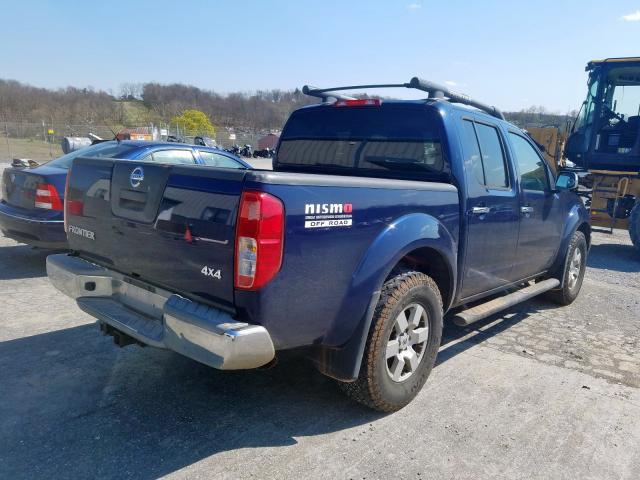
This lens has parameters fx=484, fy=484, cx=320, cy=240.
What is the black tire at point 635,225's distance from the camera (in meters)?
9.01

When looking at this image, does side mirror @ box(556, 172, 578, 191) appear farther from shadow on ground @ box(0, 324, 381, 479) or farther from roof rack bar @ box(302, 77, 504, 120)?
shadow on ground @ box(0, 324, 381, 479)

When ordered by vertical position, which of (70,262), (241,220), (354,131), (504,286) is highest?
(354,131)

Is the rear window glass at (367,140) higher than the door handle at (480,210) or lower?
higher

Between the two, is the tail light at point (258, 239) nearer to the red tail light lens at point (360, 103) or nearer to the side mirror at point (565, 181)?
the red tail light lens at point (360, 103)

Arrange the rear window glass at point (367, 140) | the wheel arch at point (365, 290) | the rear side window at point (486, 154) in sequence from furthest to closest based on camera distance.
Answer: the rear side window at point (486, 154)
the rear window glass at point (367, 140)
the wheel arch at point (365, 290)

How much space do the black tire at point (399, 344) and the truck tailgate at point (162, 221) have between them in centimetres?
102

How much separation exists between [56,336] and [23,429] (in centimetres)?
147

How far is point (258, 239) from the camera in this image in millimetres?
2277

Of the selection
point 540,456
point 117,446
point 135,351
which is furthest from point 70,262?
point 540,456

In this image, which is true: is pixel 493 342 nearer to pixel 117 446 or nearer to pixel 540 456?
pixel 540 456

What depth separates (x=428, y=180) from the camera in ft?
12.1

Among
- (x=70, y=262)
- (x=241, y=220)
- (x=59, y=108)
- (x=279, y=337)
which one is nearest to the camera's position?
(x=241, y=220)

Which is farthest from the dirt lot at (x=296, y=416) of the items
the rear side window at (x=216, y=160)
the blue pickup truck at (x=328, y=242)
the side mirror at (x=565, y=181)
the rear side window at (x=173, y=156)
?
the rear side window at (x=216, y=160)

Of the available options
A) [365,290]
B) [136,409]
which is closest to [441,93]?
[365,290]
